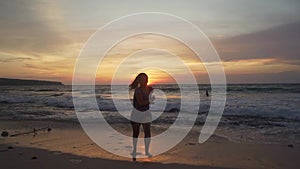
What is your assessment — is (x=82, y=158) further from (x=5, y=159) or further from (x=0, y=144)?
(x=0, y=144)

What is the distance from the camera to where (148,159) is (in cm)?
636

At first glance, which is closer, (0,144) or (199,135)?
(0,144)

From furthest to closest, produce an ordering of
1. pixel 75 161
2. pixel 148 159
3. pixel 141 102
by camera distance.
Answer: pixel 141 102
pixel 148 159
pixel 75 161

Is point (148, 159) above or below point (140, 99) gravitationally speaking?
below

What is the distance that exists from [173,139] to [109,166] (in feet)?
11.5

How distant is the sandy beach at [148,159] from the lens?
5.97 m

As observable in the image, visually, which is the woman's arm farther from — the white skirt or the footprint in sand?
the footprint in sand

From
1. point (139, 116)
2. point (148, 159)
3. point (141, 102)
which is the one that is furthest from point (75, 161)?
point (141, 102)

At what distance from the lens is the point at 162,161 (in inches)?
245

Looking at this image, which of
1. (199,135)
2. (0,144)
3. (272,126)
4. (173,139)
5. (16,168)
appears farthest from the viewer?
(272,126)

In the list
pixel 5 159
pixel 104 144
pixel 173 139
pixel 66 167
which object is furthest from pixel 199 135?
pixel 5 159

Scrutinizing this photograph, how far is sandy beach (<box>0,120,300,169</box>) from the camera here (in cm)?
597

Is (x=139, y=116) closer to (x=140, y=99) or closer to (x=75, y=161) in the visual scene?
(x=140, y=99)

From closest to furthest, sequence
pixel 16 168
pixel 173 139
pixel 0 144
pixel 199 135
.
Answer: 1. pixel 16 168
2. pixel 0 144
3. pixel 173 139
4. pixel 199 135
